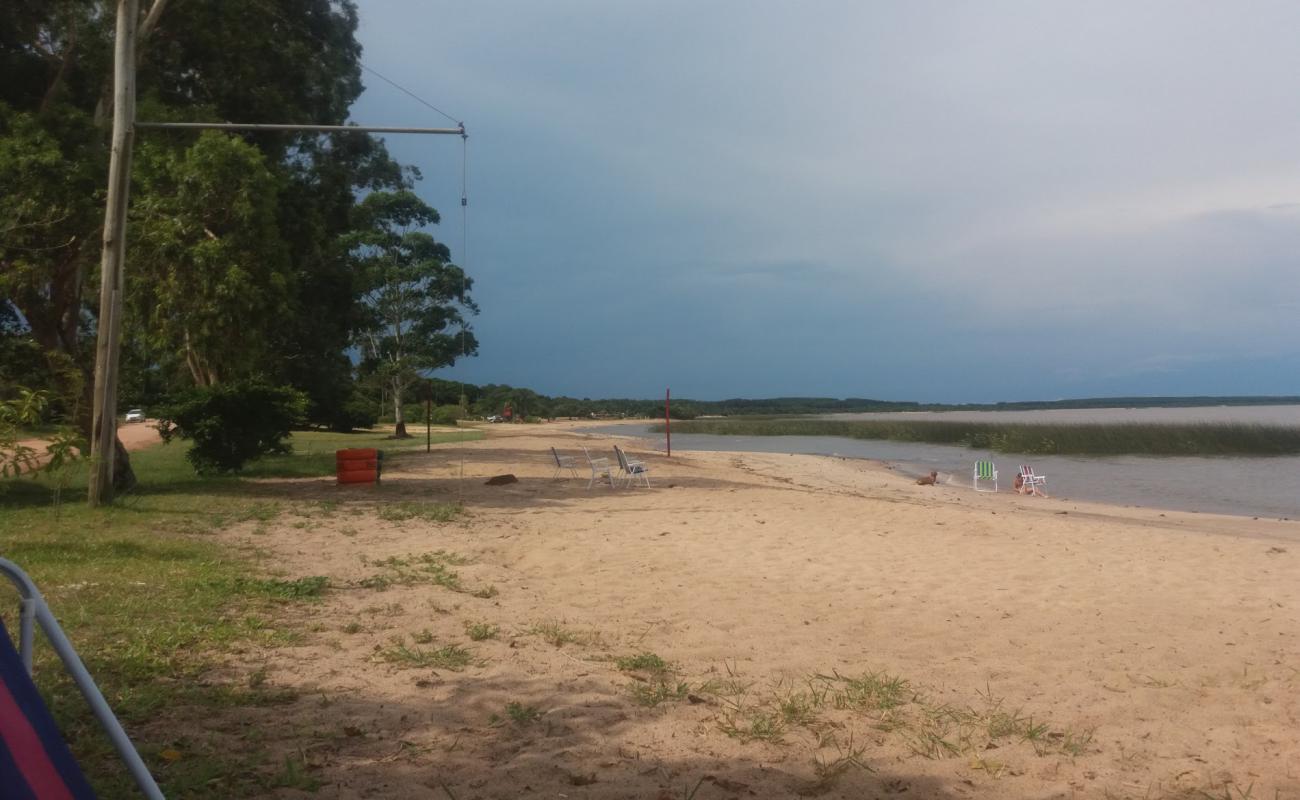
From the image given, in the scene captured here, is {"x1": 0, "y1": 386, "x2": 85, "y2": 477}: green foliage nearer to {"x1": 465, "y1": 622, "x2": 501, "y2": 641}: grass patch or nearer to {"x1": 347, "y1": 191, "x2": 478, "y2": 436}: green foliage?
{"x1": 465, "y1": 622, "x2": 501, "y2": 641}: grass patch

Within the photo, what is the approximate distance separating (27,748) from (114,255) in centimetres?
1067

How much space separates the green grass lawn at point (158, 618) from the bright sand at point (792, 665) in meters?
0.20

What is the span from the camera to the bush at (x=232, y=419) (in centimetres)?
1473

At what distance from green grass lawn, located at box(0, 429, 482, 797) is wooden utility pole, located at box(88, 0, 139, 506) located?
579 mm

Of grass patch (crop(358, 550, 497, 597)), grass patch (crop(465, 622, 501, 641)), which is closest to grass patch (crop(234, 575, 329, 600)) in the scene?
grass patch (crop(358, 550, 497, 597))

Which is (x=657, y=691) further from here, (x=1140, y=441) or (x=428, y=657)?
(x=1140, y=441)

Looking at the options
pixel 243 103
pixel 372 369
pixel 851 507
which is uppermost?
pixel 243 103

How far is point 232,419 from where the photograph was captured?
49.6 ft

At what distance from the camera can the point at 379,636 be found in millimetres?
5238

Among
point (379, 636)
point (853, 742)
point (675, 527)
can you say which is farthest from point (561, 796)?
point (675, 527)

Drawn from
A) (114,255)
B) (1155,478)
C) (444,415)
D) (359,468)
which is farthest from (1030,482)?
(444,415)

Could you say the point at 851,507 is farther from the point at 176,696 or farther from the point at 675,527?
the point at 176,696

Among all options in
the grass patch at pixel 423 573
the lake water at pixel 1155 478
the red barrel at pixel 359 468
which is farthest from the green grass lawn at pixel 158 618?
the lake water at pixel 1155 478

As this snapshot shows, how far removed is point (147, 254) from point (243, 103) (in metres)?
3.27
